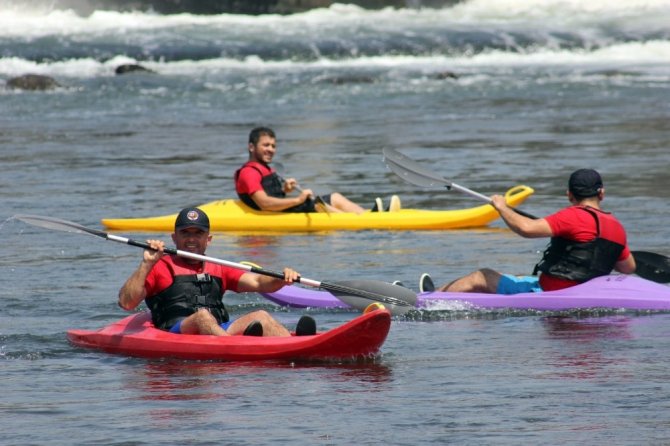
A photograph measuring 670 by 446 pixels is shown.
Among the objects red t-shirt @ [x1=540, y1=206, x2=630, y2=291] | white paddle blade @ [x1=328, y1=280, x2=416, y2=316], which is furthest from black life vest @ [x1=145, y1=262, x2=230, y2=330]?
red t-shirt @ [x1=540, y1=206, x2=630, y2=291]

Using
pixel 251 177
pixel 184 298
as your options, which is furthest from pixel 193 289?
pixel 251 177

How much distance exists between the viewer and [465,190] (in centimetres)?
1152

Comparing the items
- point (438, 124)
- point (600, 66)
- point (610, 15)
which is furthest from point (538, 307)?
point (610, 15)

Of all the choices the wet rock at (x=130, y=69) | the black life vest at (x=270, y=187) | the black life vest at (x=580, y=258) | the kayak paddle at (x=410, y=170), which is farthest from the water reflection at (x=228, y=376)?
the wet rock at (x=130, y=69)

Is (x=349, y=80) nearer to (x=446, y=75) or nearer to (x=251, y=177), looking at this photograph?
(x=446, y=75)

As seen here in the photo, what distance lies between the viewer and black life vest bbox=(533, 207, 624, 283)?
10102 millimetres

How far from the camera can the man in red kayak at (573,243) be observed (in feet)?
32.8

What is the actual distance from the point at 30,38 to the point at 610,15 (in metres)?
16.5

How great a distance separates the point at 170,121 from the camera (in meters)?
26.4

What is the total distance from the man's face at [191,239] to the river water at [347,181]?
693 millimetres

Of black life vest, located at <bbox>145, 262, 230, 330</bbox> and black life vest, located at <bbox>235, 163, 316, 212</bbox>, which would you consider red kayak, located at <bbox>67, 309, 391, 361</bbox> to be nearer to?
black life vest, located at <bbox>145, 262, 230, 330</bbox>

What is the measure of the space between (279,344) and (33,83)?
81.2ft

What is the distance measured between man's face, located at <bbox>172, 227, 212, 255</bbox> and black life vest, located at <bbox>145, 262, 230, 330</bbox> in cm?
14

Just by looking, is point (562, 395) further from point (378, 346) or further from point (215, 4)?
point (215, 4)
